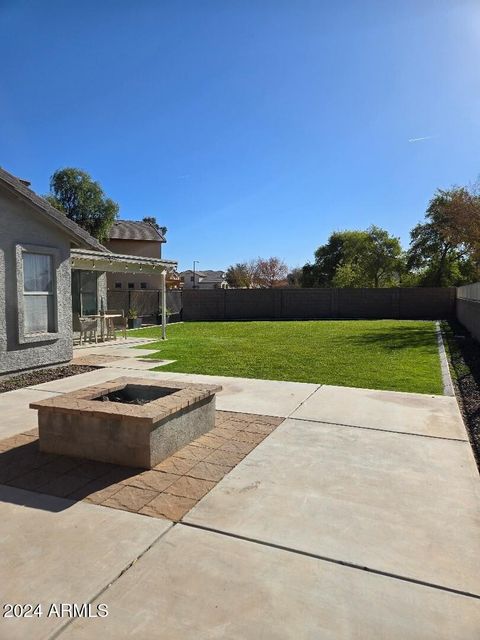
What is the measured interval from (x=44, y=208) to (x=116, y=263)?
312 inches

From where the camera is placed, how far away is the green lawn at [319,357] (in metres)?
8.65

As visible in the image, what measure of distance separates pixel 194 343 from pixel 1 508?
1101 centimetres

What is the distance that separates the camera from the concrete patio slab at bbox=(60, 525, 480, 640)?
2.24 m

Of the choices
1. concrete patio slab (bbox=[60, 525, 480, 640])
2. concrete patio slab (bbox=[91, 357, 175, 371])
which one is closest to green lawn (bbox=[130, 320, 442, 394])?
concrete patio slab (bbox=[91, 357, 175, 371])

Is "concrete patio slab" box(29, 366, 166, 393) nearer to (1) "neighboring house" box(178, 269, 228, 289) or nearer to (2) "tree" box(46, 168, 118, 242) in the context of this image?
(2) "tree" box(46, 168, 118, 242)

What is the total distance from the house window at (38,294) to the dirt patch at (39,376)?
32.2 inches

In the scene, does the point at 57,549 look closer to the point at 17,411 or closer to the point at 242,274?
the point at 17,411

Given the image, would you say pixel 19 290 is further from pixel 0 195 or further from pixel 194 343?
pixel 194 343

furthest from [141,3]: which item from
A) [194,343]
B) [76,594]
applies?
[194,343]

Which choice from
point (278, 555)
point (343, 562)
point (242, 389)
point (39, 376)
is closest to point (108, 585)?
point (278, 555)

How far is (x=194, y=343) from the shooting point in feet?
47.5

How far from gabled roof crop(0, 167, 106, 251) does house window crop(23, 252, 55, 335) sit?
719 mm

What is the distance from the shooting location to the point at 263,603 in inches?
96.4

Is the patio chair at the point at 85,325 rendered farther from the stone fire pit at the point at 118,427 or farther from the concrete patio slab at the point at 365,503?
the concrete patio slab at the point at 365,503
